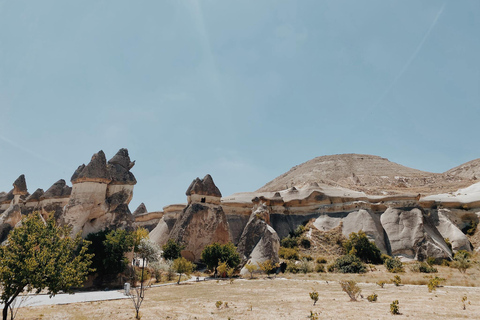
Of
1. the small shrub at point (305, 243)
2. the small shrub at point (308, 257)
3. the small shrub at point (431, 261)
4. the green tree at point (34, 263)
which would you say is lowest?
the small shrub at point (431, 261)

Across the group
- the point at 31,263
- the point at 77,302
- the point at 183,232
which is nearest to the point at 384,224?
the point at 183,232

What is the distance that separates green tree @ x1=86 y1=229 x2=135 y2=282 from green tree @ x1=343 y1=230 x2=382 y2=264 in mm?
23439

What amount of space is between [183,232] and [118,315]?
20263mm

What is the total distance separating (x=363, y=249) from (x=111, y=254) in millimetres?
25729

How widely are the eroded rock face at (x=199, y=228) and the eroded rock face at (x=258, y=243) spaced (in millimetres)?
2420

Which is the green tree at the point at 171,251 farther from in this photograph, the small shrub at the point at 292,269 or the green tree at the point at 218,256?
the small shrub at the point at 292,269

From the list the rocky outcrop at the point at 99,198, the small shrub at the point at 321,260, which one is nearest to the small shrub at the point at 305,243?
the small shrub at the point at 321,260

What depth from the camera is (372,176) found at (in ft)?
275

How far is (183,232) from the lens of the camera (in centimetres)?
3111

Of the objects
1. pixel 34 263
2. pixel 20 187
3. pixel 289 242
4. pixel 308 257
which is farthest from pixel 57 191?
pixel 308 257

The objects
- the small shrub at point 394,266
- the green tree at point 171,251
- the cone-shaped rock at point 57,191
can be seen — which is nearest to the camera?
the small shrub at point 394,266

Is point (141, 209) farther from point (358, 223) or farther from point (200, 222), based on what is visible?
point (358, 223)

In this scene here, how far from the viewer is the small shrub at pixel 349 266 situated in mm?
27984

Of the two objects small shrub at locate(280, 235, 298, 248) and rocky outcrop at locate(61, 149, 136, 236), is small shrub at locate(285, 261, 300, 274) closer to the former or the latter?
small shrub at locate(280, 235, 298, 248)
